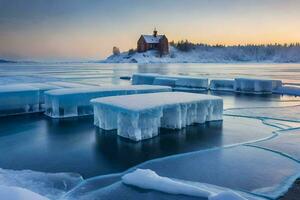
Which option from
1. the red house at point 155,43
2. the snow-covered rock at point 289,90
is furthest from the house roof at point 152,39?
the snow-covered rock at point 289,90

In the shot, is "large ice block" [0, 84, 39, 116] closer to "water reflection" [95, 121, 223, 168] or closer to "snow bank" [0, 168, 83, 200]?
"water reflection" [95, 121, 223, 168]

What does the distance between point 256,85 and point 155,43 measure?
86.6m

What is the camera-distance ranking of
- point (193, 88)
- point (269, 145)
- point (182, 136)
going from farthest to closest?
1. point (193, 88)
2. point (182, 136)
3. point (269, 145)

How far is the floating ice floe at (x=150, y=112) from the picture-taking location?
786 cm

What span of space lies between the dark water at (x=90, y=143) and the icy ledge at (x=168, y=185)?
2.63ft

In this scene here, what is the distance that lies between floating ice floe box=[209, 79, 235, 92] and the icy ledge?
1640 centimetres

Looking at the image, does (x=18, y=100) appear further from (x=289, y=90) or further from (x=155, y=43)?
(x=155, y=43)

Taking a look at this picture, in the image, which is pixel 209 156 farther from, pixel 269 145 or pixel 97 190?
pixel 97 190

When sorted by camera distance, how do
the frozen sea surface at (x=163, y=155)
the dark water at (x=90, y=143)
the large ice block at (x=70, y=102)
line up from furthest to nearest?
the large ice block at (x=70, y=102)
the dark water at (x=90, y=143)
the frozen sea surface at (x=163, y=155)

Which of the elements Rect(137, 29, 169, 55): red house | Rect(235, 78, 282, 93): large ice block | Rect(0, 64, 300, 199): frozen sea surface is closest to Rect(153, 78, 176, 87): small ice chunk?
Rect(235, 78, 282, 93): large ice block

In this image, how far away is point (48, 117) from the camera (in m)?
11.3

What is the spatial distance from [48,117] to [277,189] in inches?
335

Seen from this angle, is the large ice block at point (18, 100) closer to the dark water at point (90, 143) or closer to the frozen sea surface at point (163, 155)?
the dark water at point (90, 143)

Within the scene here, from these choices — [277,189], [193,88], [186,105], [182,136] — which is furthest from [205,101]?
[193,88]
